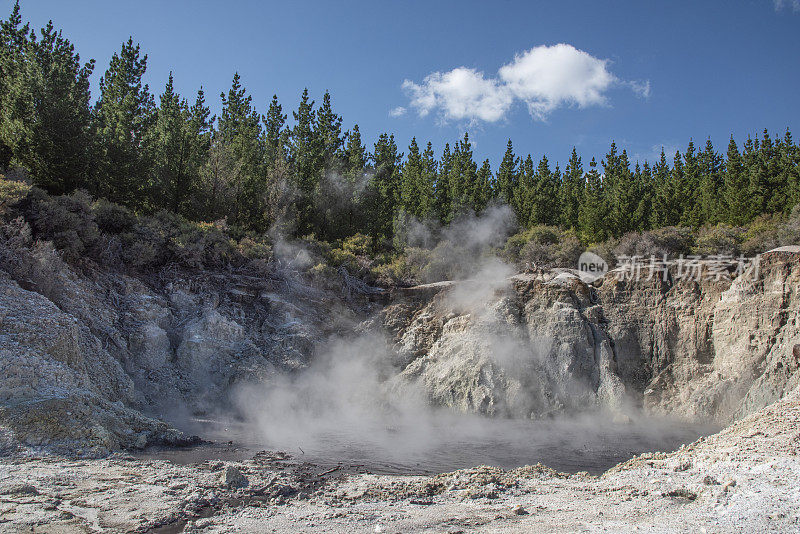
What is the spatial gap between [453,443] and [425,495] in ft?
14.6

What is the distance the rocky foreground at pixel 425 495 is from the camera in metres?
6.36

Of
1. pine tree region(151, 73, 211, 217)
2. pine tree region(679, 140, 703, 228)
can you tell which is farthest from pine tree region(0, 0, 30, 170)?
pine tree region(679, 140, 703, 228)

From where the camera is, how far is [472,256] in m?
24.2

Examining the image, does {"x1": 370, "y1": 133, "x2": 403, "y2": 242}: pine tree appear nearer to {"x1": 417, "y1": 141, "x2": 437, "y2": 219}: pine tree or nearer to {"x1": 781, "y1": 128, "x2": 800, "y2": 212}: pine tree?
{"x1": 417, "y1": 141, "x2": 437, "y2": 219}: pine tree

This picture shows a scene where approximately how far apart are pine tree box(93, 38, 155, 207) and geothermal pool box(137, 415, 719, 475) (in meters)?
13.4

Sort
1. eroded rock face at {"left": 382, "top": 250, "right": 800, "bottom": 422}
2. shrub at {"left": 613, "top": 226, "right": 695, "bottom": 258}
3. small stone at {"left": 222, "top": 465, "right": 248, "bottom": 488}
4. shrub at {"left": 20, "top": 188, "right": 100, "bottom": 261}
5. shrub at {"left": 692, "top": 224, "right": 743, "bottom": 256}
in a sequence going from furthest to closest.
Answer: shrub at {"left": 613, "top": 226, "right": 695, "bottom": 258} → shrub at {"left": 692, "top": 224, "right": 743, "bottom": 256} → shrub at {"left": 20, "top": 188, "right": 100, "bottom": 261} → eroded rock face at {"left": 382, "top": 250, "right": 800, "bottom": 422} → small stone at {"left": 222, "top": 465, "right": 248, "bottom": 488}

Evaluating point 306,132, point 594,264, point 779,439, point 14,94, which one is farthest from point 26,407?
point 306,132

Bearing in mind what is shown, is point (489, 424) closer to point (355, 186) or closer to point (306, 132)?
point (355, 186)

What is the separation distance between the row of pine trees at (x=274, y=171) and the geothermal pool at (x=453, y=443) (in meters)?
11.9

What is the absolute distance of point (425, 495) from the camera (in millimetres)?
7980

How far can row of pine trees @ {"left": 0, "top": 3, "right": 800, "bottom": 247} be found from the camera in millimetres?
19797

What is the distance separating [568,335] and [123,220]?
50.4ft
